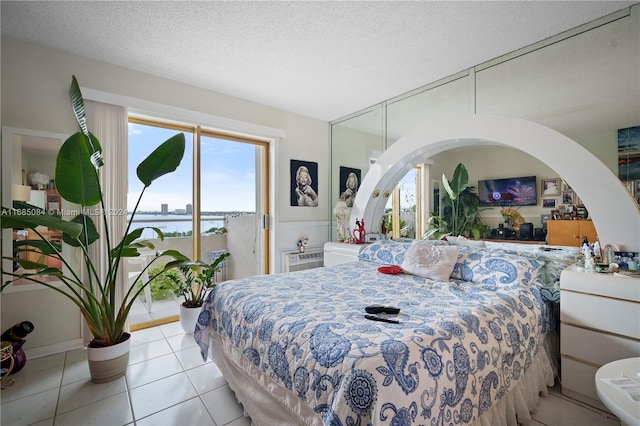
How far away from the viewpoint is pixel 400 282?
7.13 feet

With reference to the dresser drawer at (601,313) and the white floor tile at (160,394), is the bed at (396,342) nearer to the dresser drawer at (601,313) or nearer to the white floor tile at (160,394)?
the dresser drawer at (601,313)

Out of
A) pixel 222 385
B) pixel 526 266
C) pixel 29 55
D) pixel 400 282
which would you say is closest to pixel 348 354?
pixel 400 282

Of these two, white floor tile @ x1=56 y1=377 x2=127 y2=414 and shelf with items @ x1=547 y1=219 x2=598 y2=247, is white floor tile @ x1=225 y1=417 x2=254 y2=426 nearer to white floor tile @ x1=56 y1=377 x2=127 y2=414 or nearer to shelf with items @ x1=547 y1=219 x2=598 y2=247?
white floor tile @ x1=56 y1=377 x2=127 y2=414

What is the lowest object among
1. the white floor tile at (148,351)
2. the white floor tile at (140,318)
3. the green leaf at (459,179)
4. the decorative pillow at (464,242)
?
the white floor tile at (148,351)

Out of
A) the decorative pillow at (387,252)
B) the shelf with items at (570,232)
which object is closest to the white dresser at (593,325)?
the shelf with items at (570,232)

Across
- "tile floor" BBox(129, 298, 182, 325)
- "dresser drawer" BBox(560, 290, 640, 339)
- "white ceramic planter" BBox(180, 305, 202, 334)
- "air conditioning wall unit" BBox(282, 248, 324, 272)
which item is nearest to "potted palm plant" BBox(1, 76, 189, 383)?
"white ceramic planter" BBox(180, 305, 202, 334)

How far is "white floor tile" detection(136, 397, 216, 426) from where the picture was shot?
1.62m

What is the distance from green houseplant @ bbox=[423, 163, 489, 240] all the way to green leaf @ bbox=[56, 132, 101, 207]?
3055 millimetres

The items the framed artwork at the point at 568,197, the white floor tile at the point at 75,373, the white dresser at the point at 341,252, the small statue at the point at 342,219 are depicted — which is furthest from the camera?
the small statue at the point at 342,219

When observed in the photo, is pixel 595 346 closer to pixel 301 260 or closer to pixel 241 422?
pixel 241 422

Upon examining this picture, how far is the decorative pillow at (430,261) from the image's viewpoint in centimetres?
224

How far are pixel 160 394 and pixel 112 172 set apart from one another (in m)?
2.03

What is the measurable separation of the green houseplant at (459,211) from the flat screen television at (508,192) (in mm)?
88

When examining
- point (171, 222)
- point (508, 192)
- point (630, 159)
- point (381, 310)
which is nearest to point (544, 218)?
point (508, 192)
